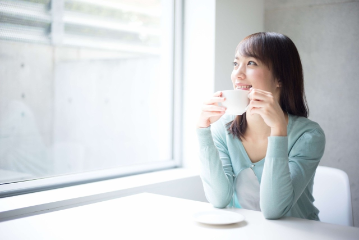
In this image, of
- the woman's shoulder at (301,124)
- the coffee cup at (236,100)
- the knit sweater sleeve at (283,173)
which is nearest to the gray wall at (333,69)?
the woman's shoulder at (301,124)

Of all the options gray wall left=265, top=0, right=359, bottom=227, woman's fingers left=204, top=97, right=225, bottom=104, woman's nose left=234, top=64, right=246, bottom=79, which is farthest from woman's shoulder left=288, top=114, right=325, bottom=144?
gray wall left=265, top=0, right=359, bottom=227

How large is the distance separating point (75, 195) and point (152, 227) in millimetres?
697

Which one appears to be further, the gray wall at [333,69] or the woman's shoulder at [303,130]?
the gray wall at [333,69]

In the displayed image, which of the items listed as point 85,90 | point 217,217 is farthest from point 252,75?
point 85,90

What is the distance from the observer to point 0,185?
1470 mm

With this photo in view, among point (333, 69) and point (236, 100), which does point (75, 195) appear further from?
point (333, 69)

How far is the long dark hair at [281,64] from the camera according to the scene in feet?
4.36

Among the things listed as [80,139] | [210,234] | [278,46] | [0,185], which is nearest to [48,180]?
[0,185]

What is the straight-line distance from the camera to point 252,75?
133cm

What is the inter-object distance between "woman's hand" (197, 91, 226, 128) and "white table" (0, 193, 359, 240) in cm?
30

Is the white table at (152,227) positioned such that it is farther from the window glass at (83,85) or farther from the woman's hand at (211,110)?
the window glass at (83,85)

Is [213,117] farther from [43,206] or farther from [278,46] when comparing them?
[43,206]

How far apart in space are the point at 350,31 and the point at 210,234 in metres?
1.81

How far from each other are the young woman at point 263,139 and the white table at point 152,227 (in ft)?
0.50
